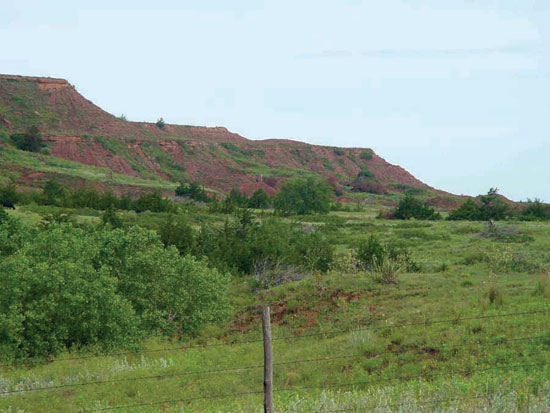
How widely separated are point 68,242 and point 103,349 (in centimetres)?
434

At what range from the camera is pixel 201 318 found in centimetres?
1847

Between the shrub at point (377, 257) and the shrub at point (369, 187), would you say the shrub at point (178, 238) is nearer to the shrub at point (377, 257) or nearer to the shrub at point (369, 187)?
the shrub at point (377, 257)

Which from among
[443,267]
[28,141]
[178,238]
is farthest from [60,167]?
[443,267]

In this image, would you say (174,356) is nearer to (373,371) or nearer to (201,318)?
(201,318)

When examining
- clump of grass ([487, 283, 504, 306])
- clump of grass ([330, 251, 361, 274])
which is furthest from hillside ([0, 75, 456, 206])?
clump of grass ([487, 283, 504, 306])

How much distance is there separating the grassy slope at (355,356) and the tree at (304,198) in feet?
143

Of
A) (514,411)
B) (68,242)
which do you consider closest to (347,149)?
(68,242)

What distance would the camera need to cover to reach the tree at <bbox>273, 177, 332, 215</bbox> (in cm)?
6506

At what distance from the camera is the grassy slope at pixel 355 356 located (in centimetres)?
1018

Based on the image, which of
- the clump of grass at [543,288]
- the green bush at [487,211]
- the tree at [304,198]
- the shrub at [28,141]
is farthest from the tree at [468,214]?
the shrub at [28,141]

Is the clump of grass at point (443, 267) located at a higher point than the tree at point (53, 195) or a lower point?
lower

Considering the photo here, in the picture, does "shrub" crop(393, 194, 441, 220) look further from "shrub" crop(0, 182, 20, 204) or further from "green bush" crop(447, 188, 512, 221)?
"shrub" crop(0, 182, 20, 204)

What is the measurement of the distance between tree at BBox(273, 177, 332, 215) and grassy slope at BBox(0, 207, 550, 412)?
43606 mm

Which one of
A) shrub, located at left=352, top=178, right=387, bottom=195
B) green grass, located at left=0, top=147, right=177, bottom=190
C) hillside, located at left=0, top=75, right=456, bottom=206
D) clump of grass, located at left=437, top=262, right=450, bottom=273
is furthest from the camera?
shrub, located at left=352, top=178, right=387, bottom=195
